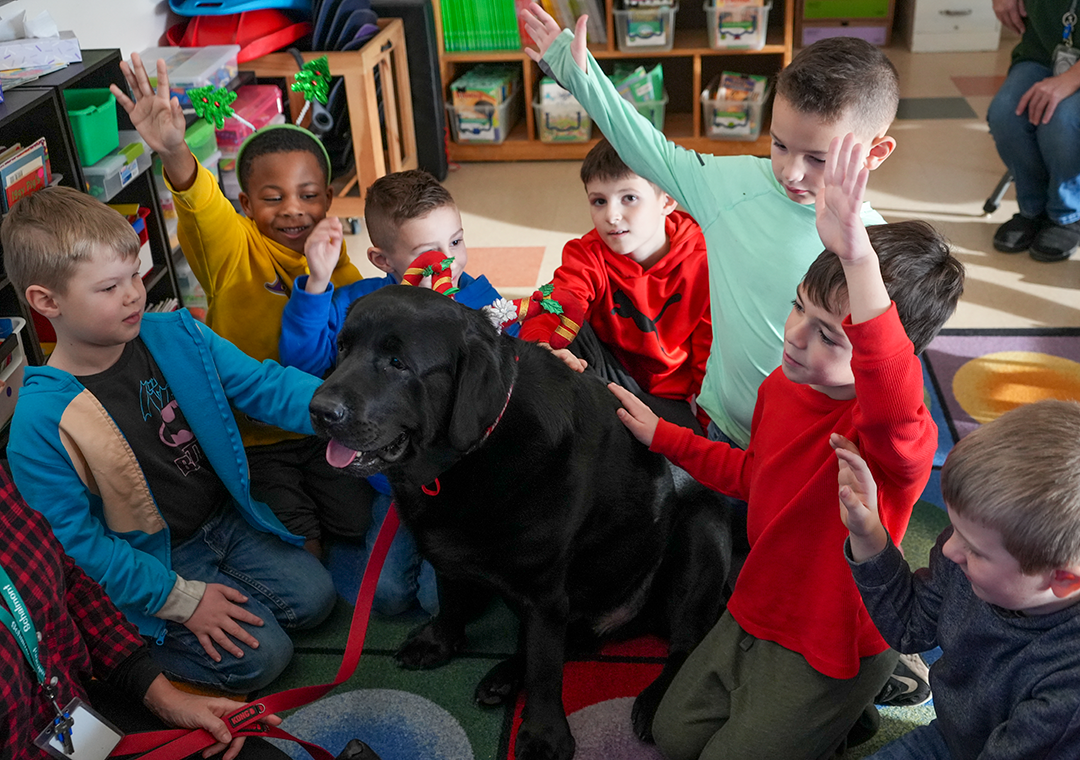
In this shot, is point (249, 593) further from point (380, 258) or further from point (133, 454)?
point (380, 258)

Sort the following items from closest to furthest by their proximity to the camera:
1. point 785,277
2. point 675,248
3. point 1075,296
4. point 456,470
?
1. point 456,470
2. point 785,277
3. point 675,248
4. point 1075,296

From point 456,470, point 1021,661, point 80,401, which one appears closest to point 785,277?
point 456,470

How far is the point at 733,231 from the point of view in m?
1.82

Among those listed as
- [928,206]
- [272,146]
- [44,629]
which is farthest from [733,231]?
[928,206]

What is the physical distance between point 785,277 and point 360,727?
1.16 meters

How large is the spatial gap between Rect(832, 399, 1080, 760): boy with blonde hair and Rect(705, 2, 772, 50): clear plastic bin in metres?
3.33

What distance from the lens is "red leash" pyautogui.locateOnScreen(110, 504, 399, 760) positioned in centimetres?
139

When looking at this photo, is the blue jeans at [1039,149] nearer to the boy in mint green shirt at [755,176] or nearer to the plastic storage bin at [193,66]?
the boy in mint green shirt at [755,176]

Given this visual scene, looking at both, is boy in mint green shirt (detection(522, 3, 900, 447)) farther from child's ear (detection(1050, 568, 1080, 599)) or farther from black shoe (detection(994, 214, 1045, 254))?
black shoe (detection(994, 214, 1045, 254))

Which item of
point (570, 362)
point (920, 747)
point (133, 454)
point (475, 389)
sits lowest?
point (920, 747)

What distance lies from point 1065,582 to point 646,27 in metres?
3.66

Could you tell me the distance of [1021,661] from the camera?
1.10 meters

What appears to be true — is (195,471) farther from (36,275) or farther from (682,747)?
(682,747)

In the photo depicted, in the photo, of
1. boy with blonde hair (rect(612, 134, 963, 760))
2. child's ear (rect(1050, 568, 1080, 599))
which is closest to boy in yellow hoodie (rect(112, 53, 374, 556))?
boy with blonde hair (rect(612, 134, 963, 760))
